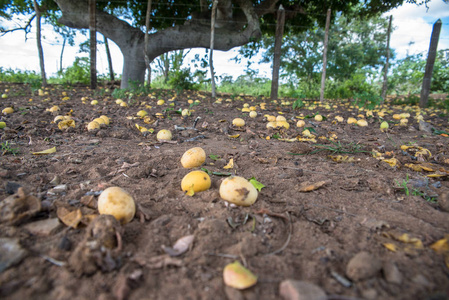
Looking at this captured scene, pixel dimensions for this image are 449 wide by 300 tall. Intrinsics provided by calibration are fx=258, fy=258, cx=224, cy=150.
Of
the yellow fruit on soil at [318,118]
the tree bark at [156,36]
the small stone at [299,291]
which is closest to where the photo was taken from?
the small stone at [299,291]

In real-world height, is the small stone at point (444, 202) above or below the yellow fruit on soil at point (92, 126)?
below

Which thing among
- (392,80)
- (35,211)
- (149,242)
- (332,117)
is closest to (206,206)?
(149,242)

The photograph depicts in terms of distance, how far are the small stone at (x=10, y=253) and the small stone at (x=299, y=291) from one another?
44.2 inches

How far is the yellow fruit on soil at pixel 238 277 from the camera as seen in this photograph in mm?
1030

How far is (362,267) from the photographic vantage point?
1.12 meters

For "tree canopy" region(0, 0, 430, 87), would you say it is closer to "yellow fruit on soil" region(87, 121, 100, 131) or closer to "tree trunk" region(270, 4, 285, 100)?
"tree trunk" region(270, 4, 285, 100)

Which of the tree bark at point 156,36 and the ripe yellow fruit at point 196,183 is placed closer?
the ripe yellow fruit at point 196,183

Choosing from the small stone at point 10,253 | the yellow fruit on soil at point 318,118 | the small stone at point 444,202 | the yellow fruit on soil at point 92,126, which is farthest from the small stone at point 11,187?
the yellow fruit on soil at point 318,118

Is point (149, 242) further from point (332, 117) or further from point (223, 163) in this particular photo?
point (332, 117)

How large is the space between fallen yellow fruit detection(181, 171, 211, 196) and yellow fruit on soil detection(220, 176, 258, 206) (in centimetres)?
19

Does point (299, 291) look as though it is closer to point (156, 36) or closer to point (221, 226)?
point (221, 226)

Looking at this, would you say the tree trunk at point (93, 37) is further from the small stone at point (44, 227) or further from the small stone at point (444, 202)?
the small stone at point (444, 202)

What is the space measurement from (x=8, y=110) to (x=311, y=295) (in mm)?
5660

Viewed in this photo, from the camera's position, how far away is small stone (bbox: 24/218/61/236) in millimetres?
1308
